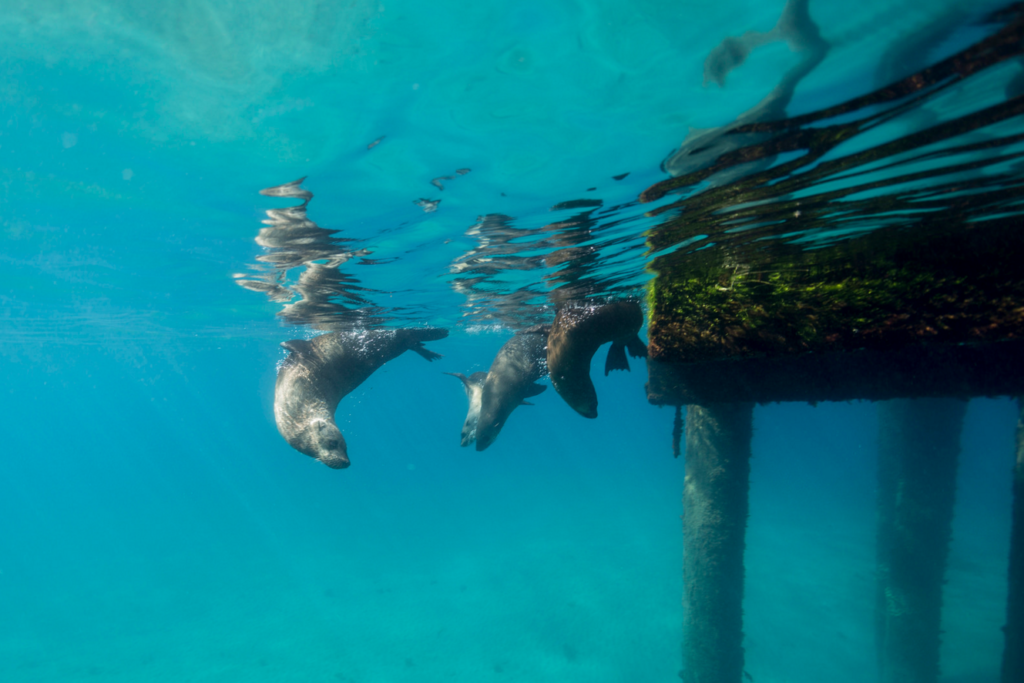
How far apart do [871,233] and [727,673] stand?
823cm

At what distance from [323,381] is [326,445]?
85.7 inches

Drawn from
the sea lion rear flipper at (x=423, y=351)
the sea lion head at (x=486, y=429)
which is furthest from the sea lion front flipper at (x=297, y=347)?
the sea lion head at (x=486, y=429)

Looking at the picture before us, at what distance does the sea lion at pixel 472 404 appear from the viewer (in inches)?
383

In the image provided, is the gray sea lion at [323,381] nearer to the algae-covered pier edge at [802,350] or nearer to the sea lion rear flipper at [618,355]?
the sea lion rear flipper at [618,355]

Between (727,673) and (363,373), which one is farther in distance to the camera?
(363,373)

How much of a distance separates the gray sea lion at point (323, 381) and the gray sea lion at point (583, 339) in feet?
11.9

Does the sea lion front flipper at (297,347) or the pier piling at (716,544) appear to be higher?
the sea lion front flipper at (297,347)

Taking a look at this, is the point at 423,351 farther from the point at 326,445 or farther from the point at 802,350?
the point at 802,350

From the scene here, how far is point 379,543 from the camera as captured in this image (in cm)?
3606

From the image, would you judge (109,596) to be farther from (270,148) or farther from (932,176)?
(932,176)

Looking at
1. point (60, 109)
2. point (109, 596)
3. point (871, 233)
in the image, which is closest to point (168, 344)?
point (109, 596)

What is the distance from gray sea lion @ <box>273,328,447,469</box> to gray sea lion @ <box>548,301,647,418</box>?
3.64 m

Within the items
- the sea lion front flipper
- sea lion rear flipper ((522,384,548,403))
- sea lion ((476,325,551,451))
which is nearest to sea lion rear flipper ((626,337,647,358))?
sea lion ((476,325,551,451))

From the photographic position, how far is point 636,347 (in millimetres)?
7926
